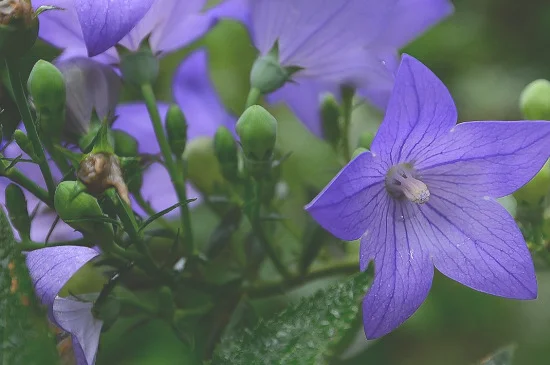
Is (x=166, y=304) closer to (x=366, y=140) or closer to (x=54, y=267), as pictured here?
(x=54, y=267)

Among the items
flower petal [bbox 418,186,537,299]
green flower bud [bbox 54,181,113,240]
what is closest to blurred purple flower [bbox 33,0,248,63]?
green flower bud [bbox 54,181,113,240]

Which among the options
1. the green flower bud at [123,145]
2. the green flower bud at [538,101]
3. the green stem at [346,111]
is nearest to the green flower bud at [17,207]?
the green flower bud at [123,145]

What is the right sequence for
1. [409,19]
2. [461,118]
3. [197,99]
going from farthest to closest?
1. [461,118]
2. [197,99]
3. [409,19]

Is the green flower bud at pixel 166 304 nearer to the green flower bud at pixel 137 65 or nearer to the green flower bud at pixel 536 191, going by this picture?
the green flower bud at pixel 137 65

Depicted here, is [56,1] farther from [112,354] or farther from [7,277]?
[112,354]

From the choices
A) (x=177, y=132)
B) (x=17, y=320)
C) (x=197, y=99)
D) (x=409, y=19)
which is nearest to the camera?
(x=17, y=320)

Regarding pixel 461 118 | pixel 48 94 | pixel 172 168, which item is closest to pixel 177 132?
pixel 172 168
